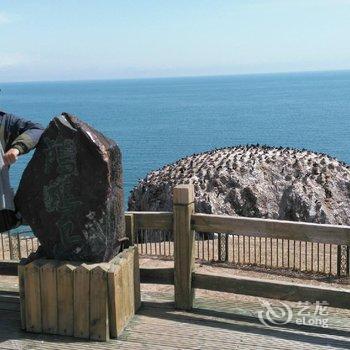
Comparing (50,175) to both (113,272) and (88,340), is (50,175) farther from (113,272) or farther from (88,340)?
(88,340)

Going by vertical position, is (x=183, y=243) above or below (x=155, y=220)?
below

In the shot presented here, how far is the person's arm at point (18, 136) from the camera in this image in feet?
20.4

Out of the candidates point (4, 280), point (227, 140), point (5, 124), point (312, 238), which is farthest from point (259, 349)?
point (227, 140)

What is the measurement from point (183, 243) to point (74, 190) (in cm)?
145

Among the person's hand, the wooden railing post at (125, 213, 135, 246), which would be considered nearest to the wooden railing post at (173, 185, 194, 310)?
the wooden railing post at (125, 213, 135, 246)

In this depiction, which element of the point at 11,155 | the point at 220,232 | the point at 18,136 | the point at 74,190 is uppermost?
the point at 18,136

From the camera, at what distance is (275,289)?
653 cm

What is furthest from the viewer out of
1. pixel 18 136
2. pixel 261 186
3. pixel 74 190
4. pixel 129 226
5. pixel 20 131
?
pixel 261 186

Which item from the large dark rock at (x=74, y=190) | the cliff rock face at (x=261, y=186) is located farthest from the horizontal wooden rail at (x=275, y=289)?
the cliff rock face at (x=261, y=186)

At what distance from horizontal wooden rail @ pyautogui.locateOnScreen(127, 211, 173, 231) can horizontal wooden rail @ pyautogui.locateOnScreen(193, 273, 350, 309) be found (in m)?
0.65

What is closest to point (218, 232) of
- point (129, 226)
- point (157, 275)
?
point (157, 275)

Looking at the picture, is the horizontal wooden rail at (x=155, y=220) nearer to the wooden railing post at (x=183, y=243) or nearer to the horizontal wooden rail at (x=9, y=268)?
the wooden railing post at (x=183, y=243)

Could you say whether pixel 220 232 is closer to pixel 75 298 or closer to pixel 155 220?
pixel 155 220

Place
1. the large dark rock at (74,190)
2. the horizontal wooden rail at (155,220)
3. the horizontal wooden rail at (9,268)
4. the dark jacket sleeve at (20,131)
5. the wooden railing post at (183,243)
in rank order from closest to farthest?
the large dark rock at (74,190) → the dark jacket sleeve at (20,131) → the wooden railing post at (183,243) → the horizontal wooden rail at (155,220) → the horizontal wooden rail at (9,268)
